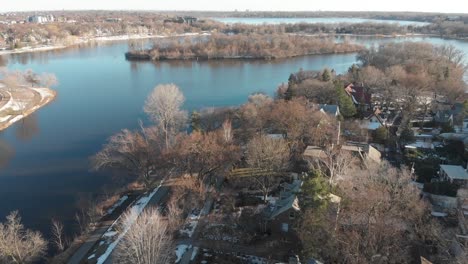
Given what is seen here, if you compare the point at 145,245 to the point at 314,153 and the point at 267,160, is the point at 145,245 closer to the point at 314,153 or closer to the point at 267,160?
the point at 267,160

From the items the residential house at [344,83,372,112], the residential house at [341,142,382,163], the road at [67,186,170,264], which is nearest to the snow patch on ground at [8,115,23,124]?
the road at [67,186,170,264]

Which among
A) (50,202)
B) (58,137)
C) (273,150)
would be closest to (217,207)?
(273,150)

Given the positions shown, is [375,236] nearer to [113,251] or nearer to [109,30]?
[113,251]

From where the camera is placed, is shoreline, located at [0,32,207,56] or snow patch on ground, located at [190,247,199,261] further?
shoreline, located at [0,32,207,56]

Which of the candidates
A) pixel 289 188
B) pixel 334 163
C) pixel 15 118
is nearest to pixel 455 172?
pixel 334 163

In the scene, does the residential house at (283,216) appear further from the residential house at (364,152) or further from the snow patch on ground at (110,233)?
the snow patch on ground at (110,233)

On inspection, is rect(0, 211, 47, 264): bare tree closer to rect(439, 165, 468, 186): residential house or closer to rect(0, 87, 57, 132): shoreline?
rect(439, 165, 468, 186): residential house
